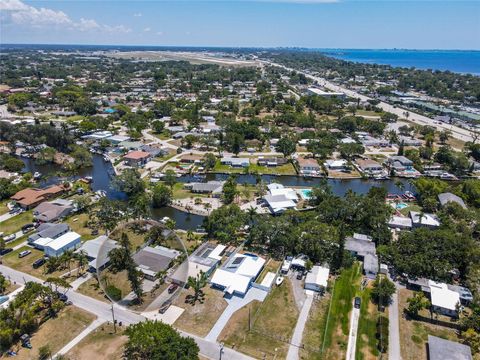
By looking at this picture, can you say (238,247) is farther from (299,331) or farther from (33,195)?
(33,195)

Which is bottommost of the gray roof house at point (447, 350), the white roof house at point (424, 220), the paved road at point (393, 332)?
the paved road at point (393, 332)

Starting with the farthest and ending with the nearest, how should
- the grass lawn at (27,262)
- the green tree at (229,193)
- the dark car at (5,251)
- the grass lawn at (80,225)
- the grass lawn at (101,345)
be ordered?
1. the green tree at (229,193)
2. the grass lawn at (80,225)
3. the dark car at (5,251)
4. the grass lawn at (27,262)
5. the grass lawn at (101,345)

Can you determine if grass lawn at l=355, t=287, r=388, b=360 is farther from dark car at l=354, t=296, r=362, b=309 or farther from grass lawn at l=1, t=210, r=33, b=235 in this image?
grass lawn at l=1, t=210, r=33, b=235

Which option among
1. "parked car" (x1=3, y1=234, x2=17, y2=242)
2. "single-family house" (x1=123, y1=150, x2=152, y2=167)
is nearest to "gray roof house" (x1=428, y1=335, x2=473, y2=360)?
"parked car" (x1=3, y1=234, x2=17, y2=242)

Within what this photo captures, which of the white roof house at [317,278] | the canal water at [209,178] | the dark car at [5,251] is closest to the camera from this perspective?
the white roof house at [317,278]

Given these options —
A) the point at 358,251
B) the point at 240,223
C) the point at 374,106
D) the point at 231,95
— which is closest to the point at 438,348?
the point at 358,251

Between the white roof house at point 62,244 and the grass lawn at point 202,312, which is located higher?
the white roof house at point 62,244

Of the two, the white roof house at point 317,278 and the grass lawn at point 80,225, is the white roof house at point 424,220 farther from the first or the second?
the grass lawn at point 80,225

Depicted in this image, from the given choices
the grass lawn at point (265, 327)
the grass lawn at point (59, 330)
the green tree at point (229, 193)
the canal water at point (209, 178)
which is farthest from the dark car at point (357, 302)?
the canal water at point (209, 178)

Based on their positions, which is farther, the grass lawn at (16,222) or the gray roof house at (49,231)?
the grass lawn at (16,222)
